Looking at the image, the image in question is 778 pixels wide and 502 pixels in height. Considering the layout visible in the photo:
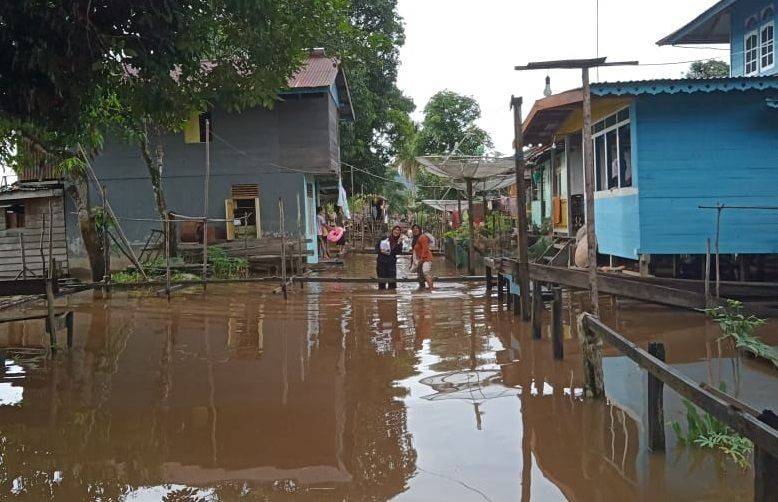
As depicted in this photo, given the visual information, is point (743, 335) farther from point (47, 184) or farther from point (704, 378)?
point (47, 184)

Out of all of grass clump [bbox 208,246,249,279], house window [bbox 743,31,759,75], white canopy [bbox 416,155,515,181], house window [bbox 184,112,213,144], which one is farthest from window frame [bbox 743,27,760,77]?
house window [bbox 184,112,213,144]

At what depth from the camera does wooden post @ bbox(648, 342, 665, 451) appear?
5.07m

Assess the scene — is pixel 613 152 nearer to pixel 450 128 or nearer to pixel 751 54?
pixel 751 54

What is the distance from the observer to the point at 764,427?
327 centimetres

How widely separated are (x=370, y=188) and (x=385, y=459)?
28910 mm

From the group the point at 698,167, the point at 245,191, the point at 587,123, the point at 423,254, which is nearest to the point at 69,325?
the point at 587,123

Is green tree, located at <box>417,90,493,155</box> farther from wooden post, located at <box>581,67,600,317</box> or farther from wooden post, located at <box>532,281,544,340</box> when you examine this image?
wooden post, located at <box>581,67,600,317</box>

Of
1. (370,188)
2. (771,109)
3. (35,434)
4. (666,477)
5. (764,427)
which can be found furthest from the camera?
(370,188)

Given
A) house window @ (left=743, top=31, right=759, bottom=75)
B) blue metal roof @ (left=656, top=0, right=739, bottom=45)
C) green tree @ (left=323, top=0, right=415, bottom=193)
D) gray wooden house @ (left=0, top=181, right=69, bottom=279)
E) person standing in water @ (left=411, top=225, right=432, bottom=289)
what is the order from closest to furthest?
house window @ (left=743, top=31, right=759, bottom=75)
person standing in water @ (left=411, top=225, right=432, bottom=289)
blue metal roof @ (left=656, top=0, right=739, bottom=45)
gray wooden house @ (left=0, top=181, right=69, bottom=279)
green tree @ (left=323, top=0, right=415, bottom=193)

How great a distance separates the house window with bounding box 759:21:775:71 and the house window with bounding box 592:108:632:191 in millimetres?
4441

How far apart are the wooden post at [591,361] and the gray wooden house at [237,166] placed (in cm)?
1586

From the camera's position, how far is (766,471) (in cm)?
330

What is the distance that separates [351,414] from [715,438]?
3101 mm

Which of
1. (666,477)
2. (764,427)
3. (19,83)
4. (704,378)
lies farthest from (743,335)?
(19,83)
